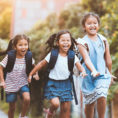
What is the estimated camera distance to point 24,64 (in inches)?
168

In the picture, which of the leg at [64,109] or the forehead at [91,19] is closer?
the leg at [64,109]

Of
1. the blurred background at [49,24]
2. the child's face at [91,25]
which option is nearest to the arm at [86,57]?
the child's face at [91,25]

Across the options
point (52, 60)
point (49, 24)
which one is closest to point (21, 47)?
point (52, 60)

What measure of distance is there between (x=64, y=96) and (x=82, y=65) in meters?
0.61

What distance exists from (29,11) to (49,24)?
515 inches

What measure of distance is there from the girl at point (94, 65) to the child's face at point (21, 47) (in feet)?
2.73

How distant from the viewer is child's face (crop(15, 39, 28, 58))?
4.20m

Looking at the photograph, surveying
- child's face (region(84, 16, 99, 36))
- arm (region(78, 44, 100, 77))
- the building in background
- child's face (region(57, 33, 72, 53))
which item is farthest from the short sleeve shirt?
the building in background

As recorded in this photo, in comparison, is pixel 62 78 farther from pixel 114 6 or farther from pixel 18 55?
pixel 114 6

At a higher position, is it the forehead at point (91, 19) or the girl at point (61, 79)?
the forehead at point (91, 19)

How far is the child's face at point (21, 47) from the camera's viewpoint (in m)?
4.20

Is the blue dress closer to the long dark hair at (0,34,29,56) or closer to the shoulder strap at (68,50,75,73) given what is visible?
the shoulder strap at (68,50,75,73)

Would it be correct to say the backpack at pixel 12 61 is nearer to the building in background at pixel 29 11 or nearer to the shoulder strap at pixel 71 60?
the shoulder strap at pixel 71 60

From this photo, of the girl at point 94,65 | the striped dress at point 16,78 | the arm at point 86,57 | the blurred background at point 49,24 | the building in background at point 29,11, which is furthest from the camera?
the building in background at point 29,11
